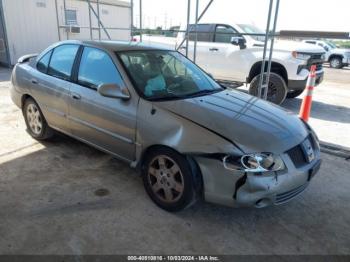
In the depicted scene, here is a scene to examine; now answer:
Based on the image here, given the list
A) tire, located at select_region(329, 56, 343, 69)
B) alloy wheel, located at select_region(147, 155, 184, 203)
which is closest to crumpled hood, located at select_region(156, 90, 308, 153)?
alloy wheel, located at select_region(147, 155, 184, 203)

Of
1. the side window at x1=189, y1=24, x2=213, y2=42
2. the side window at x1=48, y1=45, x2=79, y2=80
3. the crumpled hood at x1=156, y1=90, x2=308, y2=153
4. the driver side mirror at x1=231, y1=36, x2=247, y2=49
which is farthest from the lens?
the side window at x1=189, y1=24, x2=213, y2=42

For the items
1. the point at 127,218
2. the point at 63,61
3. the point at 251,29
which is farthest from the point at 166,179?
the point at 251,29

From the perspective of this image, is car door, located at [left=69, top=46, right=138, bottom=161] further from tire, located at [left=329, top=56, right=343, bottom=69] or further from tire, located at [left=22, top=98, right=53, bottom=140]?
tire, located at [left=329, top=56, right=343, bottom=69]

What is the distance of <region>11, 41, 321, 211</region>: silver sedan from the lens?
8.25ft

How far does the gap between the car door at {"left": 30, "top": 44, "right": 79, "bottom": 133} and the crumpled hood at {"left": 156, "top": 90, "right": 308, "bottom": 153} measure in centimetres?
151

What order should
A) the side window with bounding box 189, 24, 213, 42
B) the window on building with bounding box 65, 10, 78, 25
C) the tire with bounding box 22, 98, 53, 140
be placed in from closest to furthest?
the tire with bounding box 22, 98, 53, 140 → the side window with bounding box 189, 24, 213, 42 → the window on building with bounding box 65, 10, 78, 25

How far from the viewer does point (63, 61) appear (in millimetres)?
3924

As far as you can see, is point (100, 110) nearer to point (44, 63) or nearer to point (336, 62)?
point (44, 63)

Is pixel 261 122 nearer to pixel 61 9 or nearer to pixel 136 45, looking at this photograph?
pixel 136 45

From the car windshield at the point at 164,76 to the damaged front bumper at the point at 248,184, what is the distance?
962mm

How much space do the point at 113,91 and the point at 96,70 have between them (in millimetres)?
606

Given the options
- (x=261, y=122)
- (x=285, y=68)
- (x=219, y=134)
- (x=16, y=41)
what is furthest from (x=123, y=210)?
(x=16, y=41)

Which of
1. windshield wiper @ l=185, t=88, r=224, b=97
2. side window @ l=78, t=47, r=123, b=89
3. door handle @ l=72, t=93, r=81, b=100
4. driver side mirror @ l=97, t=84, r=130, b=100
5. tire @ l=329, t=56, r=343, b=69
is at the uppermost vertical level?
side window @ l=78, t=47, r=123, b=89

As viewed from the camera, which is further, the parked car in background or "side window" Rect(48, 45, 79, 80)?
the parked car in background
